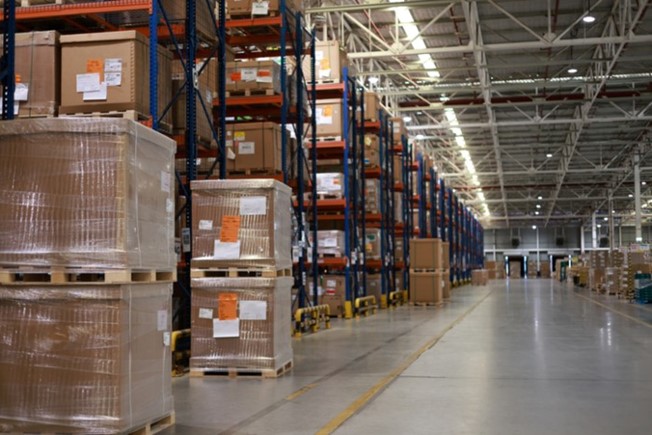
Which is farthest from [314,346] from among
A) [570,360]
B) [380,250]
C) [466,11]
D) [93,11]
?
[466,11]

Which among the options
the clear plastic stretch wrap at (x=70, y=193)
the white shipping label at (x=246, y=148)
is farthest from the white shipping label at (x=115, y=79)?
the white shipping label at (x=246, y=148)

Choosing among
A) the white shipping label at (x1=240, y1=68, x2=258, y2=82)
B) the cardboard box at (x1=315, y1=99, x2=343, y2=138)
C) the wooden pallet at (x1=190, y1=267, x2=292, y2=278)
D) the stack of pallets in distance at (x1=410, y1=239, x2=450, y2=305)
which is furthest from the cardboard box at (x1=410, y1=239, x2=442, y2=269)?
the wooden pallet at (x1=190, y1=267, x2=292, y2=278)

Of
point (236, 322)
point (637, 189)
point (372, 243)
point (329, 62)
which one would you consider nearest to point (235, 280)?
point (236, 322)

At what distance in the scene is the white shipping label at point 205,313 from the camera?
263 inches

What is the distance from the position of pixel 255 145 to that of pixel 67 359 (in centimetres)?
622

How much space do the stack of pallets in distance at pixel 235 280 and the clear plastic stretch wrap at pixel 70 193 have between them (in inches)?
91.1

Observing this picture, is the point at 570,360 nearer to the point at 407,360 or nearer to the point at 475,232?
the point at 407,360

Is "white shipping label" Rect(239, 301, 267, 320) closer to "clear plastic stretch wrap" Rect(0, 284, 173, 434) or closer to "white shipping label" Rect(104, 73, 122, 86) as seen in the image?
"white shipping label" Rect(104, 73, 122, 86)

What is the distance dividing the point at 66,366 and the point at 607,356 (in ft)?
20.8

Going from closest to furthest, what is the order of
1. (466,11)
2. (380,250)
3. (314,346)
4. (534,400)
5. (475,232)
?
(534,400) < (314,346) < (466,11) < (380,250) < (475,232)

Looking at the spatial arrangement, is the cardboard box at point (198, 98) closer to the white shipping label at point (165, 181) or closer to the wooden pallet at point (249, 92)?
the wooden pallet at point (249, 92)

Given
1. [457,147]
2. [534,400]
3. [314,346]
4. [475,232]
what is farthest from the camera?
[475,232]

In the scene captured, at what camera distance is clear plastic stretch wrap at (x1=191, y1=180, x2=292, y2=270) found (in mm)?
6648

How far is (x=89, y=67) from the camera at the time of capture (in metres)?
6.39
